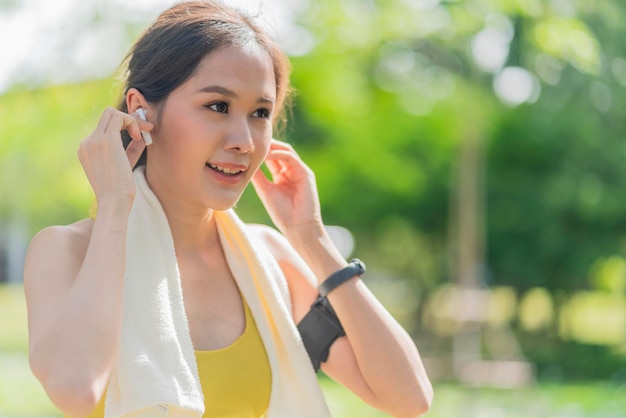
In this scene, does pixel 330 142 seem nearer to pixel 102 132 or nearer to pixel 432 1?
pixel 432 1

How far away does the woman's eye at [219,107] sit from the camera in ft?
6.46

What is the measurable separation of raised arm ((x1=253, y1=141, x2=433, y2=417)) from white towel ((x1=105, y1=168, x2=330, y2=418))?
3.3 inches

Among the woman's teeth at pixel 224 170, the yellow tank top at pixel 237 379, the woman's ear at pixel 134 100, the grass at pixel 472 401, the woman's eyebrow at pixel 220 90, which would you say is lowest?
the grass at pixel 472 401

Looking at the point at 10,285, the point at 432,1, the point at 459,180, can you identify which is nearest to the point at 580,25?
the point at 432,1

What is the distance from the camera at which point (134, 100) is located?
206 centimetres

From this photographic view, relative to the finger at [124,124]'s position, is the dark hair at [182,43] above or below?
above

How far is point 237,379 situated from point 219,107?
556mm

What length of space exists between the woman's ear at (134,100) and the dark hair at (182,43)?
1cm

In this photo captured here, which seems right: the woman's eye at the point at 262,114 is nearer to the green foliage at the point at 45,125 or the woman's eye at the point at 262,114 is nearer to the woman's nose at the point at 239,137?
the woman's nose at the point at 239,137

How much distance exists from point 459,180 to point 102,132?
11621 mm

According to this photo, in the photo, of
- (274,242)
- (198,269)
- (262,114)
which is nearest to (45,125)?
(274,242)

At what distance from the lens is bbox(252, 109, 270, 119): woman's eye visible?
2041mm

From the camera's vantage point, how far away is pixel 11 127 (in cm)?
872

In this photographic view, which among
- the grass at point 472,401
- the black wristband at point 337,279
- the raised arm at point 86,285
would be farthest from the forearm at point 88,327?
the grass at point 472,401
